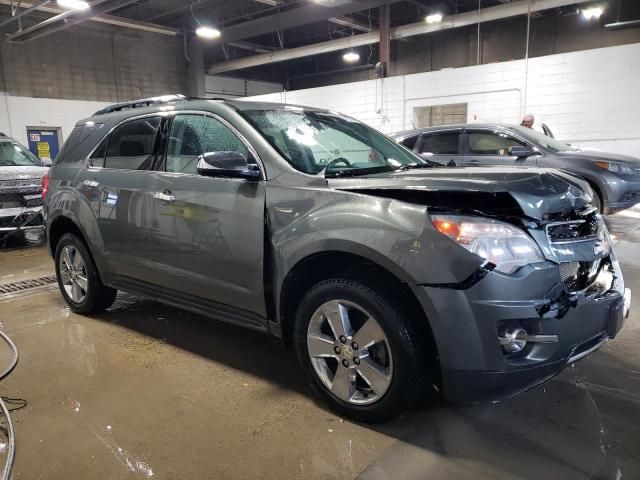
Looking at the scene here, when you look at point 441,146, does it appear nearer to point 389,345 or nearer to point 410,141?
point 410,141

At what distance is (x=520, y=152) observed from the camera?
6.41 m

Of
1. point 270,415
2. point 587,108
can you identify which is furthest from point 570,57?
point 270,415

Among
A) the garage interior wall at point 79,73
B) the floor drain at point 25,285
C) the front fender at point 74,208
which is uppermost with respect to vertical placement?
the garage interior wall at point 79,73

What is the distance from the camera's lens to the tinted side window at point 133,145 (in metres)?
3.37

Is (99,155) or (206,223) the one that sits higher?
(99,155)

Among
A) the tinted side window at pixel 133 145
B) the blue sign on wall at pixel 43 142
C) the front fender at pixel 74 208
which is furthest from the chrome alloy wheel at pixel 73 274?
the blue sign on wall at pixel 43 142

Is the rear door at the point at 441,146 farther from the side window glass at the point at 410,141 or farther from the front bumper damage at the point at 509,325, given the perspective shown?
the front bumper damage at the point at 509,325

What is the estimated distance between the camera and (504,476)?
2.00 m

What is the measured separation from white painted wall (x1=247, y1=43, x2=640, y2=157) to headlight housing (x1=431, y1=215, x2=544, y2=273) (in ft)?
31.8

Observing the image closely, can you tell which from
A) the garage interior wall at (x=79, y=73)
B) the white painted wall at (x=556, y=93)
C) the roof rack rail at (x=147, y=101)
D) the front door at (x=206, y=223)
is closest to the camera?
the front door at (x=206, y=223)

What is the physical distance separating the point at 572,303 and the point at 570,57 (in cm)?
1003

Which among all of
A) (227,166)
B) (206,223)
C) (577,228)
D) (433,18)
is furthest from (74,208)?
(433,18)

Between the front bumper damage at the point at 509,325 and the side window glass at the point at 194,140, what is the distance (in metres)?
1.55

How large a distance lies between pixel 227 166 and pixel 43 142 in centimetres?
1633
